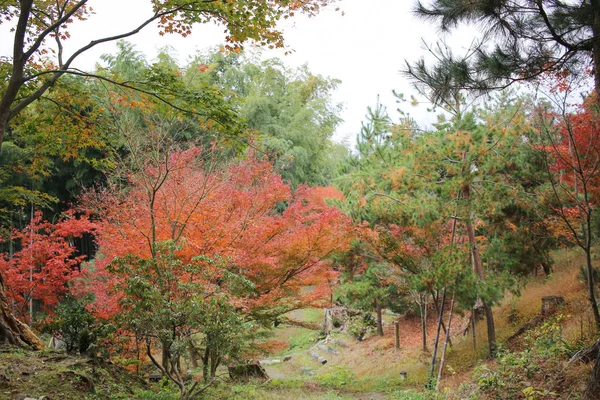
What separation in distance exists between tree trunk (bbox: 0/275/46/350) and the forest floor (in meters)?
0.34

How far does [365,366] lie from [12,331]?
9647 millimetres

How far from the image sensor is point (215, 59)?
23.3m

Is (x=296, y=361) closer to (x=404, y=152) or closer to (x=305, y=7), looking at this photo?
(x=404, y=152)

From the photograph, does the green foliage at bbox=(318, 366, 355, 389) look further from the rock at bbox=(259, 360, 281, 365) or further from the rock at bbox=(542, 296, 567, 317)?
the rock at bbox=(542, 296, 567, 317)

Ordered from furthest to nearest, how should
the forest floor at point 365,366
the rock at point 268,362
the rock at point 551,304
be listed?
the rock at point 268,362 < the rock at point 551,304 < the forest floor at point 365,366

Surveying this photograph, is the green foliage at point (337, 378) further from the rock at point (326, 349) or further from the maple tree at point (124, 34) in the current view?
the maple tree at point (124, 34)

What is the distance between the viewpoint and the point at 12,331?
642cm

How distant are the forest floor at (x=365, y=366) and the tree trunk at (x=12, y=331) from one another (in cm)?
34

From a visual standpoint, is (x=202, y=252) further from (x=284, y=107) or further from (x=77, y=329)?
(x=284, y=107)

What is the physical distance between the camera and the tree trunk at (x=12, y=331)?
625 centimetres

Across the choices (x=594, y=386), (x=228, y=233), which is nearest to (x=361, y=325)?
(x=228, y=233)

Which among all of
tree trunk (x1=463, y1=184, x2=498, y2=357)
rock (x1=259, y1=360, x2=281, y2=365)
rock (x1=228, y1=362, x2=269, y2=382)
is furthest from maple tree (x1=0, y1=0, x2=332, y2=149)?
rock (x1=259, y1=360, x2=281, y2=365)

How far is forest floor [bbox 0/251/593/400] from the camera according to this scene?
5.02 meters

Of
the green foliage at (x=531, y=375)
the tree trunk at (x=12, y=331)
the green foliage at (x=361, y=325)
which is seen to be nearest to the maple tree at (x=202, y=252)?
the tree trunk at (x=12, y=331)
